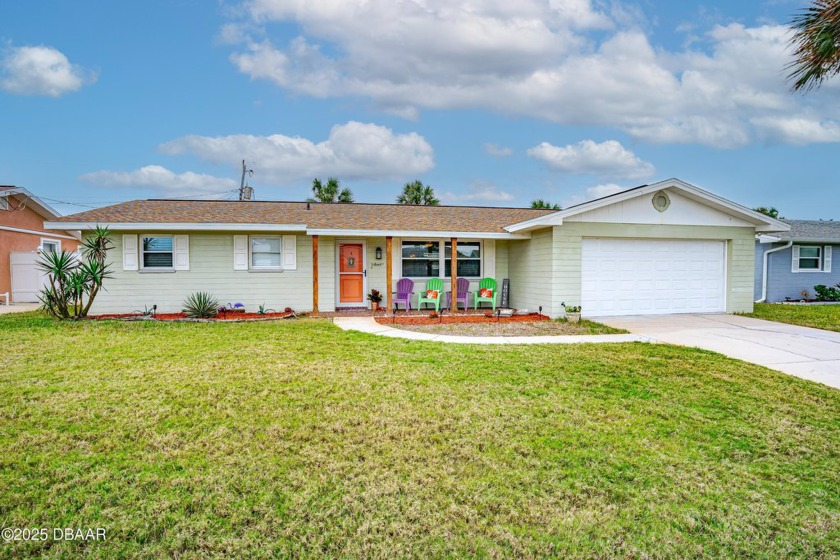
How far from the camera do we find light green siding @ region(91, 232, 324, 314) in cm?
1233

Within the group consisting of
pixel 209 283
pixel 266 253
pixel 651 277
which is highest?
pixel 266 253

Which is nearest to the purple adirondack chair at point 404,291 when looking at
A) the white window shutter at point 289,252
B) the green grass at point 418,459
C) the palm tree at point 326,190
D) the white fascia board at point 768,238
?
the white window shutter at point 289,252

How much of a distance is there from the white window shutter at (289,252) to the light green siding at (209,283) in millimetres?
115

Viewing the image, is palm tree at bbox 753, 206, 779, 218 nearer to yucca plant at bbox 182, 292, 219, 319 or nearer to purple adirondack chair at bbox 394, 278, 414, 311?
purple adirondack chair at bbox 394, 278, 414, 311

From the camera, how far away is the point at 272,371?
6137mm

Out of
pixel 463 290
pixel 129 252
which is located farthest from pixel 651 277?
pixel 129 252

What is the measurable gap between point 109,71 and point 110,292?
8345 millimetres

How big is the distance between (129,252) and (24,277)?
841 centimetres

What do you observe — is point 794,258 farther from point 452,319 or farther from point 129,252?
point 129,252

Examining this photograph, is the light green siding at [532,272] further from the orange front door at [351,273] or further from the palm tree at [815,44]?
the palm tree at [815,44]

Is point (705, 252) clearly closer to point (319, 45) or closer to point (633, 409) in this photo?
point (633, 409)

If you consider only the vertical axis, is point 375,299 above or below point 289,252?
below

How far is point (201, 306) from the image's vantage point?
12.0 meters

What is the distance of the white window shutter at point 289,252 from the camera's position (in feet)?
42.3
